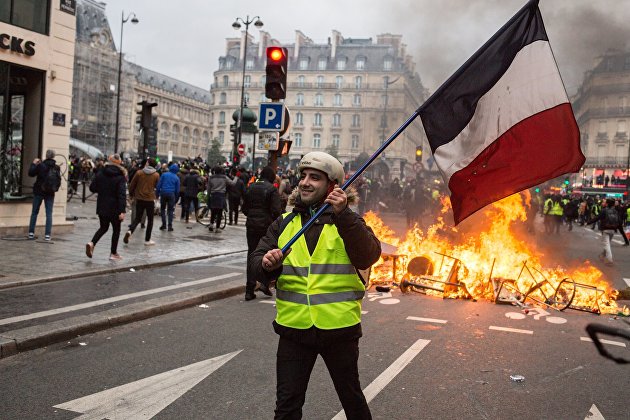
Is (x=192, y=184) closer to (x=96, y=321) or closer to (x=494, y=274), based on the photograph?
(x=494, y=274)

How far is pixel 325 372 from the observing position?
4879mm

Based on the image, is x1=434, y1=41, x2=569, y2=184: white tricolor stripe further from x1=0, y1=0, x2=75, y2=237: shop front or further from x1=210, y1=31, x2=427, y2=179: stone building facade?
x1=210, y1=31, x2=427, y2=179: stone building facade

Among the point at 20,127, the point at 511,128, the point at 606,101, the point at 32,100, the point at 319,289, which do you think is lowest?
the point at 319,289

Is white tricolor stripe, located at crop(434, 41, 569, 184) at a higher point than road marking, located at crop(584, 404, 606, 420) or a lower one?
higher

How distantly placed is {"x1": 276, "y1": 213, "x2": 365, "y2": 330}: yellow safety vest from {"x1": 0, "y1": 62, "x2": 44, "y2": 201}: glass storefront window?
10991 millimetres

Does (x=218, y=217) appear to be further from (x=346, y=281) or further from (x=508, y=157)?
(x=346, y=281)

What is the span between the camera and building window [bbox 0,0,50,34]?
11.5 m

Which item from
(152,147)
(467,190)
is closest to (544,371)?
(467,190)

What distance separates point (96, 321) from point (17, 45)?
8.13 metres

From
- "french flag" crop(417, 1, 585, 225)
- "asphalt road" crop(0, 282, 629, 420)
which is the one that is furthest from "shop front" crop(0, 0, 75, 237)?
"french flag" crop(417, 1, 585, 225)

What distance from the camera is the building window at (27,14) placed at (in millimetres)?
11547

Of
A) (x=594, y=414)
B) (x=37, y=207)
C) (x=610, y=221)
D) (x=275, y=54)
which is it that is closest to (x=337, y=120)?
(x=610, y=221)

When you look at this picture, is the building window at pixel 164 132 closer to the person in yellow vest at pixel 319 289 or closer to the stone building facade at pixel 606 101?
the stone building facade at pixel 606 101

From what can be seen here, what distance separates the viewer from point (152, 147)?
1638 centimetres
